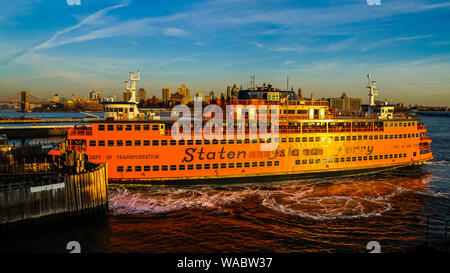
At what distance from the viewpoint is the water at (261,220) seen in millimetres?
19156

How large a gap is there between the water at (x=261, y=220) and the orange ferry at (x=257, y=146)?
1915 mm

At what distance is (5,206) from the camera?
18.4 m

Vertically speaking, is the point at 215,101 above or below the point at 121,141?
above

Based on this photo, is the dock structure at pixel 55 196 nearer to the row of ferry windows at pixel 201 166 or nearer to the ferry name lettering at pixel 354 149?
the row of ferry windows at pixel 201 166

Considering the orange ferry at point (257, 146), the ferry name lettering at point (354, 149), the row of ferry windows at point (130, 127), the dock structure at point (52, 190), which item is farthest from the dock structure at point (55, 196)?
the ferry name lettering at point (354, 149)

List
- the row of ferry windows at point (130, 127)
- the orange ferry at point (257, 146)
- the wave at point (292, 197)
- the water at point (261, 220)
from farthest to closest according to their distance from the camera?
the orange ferry at point (257, 146) → the row of ferry windows at point (130, 127) → the wave at point (292, 197) → the water at point (261, 220)

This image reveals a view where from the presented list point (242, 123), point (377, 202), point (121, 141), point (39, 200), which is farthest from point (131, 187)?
point (377, 202)

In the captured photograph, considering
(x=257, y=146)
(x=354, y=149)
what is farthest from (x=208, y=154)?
(x=354, y=149)

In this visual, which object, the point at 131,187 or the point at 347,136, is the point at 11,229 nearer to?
the point at 131,187

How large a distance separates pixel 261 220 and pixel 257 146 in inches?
440

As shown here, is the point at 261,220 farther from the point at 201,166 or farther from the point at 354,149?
the point at 354,149

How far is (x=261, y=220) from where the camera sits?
23547 mm

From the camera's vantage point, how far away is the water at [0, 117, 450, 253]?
19156 mm

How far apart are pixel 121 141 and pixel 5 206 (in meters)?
12.4
